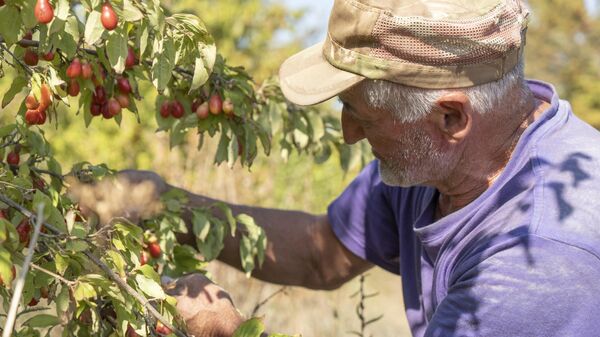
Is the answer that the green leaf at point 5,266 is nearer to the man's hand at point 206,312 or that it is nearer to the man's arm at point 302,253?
the man's hand at point 206,312

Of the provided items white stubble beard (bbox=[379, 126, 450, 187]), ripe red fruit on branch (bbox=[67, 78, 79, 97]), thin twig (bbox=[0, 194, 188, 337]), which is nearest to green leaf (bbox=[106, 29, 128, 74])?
ripe red fruit on branch (bbox=[67, 78, 79, 97])

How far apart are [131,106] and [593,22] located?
1659 centimetres

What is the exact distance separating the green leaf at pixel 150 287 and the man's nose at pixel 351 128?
71cm

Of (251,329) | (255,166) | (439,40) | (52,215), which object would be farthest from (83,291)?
(255,166)

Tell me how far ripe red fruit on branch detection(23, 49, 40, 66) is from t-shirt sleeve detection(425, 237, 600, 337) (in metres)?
1.08

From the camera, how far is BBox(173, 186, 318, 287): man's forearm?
10.2 ft

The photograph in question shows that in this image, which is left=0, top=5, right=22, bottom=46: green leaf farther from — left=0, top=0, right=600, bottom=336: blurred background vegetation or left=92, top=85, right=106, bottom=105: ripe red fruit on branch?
left=0, top=0, right=600, bottom=336: blurred background vegetation

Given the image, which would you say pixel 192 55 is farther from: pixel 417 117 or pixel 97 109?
pixel 417 117

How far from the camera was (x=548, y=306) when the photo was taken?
2.02 metres

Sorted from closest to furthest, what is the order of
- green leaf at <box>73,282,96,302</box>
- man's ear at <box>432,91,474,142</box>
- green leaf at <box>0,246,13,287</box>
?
green leaf at <box>0,246,13,287</box> → green leaf at <box>73,282,96,302</box> → man's ear at <box>432,91,474,142</box>

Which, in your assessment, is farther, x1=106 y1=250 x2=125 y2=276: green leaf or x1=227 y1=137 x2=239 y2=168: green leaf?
x1=227 y1=137 x2=239 y2=168: green leaf

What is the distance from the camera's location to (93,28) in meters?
1.97

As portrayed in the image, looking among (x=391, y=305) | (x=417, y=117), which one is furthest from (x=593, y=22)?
(x=417, y=117)

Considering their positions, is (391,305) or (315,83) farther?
(391,305)
